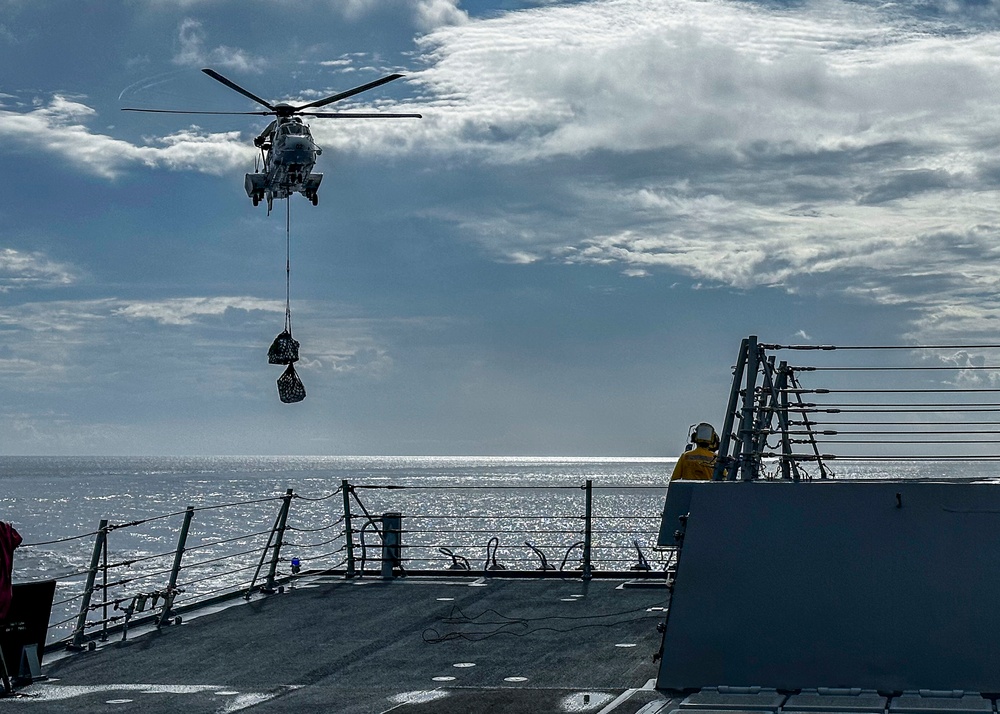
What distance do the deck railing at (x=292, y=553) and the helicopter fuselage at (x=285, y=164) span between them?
7.33 metres

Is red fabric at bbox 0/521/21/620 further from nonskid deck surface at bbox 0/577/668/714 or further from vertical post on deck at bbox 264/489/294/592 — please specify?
vertical post on deck at bbox 264/489/294/592

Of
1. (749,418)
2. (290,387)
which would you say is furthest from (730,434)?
(290,387)

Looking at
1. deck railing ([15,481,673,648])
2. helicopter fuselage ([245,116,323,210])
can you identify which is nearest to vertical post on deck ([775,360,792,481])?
deck railing ([15,481,673,648])

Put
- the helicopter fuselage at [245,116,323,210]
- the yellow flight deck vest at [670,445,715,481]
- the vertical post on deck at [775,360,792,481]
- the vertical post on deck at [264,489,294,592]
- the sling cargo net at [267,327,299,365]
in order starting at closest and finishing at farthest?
the vertical post on deck at [775,360,792,481], the yellow flight deck vest at [670,445,715,481], the vertical post on deck at [264,489,294,592], the sling cargo net at [267,327,299,365], the helicopter fuselage at [245,116,323,210]

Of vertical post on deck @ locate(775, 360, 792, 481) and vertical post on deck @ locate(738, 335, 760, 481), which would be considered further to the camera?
vertical post on deck @ locate(775, 360, 792, 481)

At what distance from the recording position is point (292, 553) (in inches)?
2643

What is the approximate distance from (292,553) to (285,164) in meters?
44.3

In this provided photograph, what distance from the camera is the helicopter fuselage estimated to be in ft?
86.6

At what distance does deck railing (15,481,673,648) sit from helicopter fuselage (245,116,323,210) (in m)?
7.33

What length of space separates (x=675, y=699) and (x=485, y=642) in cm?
365

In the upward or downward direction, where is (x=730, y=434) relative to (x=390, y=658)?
upward

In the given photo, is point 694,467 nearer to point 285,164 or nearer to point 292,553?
point 285,164

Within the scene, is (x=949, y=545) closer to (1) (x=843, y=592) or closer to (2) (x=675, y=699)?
(1) (x=843, y=592)

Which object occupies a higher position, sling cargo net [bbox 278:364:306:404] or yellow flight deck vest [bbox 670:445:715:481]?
sling cargo net [bbox 278:364:306:404]
